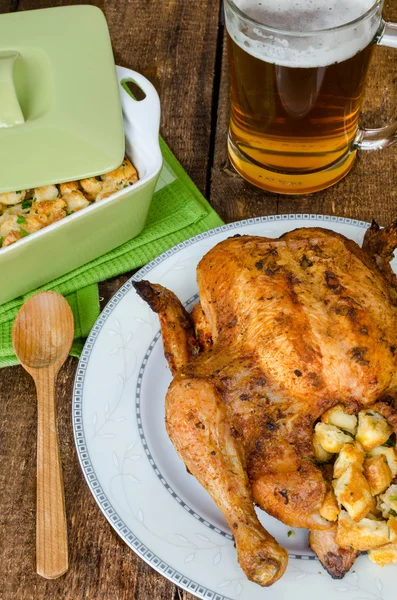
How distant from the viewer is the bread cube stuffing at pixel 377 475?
47.2 inches

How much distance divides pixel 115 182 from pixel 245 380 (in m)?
0.66

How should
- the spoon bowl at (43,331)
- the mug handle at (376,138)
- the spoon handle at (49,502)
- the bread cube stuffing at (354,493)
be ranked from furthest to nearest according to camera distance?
the mug handle at (376,138) < the spoon bowl at (43,331) < the spoon handle at (49,502) < the bread cube stuffing at (354,493)

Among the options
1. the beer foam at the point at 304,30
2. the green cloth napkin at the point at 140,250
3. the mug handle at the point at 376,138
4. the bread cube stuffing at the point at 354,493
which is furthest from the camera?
the mug handle at the point at 376,138

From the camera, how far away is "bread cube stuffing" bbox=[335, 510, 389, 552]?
117 centimetres

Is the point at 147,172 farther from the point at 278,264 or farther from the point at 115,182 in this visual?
the point at 278,264

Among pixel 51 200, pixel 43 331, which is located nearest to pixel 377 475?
pixel 43 331

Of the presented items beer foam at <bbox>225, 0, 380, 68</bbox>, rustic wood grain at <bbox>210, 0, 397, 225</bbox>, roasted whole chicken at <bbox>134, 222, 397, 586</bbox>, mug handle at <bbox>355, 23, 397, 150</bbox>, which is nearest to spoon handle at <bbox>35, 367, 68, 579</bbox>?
roasted whole chicken at <bbox>134, 222, 397, 586</bbox>

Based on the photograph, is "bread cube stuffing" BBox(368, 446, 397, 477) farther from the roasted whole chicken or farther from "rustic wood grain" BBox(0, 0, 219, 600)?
"rustic wood grain" BBox(0, 0, 219, 600)

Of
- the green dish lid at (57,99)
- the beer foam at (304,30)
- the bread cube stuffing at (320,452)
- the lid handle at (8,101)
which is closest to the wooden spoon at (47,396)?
the green dish lid at (57,99)

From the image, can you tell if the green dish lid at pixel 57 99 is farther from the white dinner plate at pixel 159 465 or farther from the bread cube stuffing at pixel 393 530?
the bread cube stuffing at pixel 393 530

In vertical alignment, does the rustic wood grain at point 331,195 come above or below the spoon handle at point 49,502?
above

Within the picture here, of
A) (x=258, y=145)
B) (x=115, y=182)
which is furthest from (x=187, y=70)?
(x=115, y=182)

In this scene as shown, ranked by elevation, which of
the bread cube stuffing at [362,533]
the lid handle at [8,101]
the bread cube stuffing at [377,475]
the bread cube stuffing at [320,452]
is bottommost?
the bread cube stuffing at [362,533]

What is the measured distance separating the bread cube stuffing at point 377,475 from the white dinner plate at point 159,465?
0.55 ft
